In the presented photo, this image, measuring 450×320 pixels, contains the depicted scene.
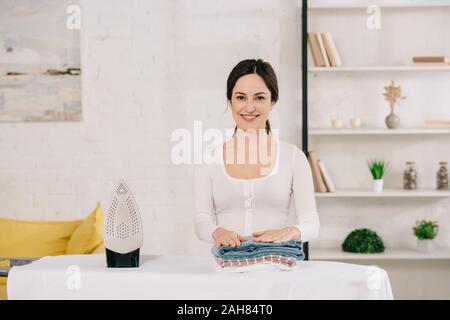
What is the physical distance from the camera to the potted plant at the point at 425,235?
386cm

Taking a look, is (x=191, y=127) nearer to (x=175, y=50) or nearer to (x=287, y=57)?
(x=175, y=50)

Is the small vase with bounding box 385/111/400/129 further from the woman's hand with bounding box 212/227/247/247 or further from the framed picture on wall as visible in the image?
the woman's hand with bounding box 212/227/247/247

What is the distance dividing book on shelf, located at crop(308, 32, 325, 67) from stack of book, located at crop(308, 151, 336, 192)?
1.80ft

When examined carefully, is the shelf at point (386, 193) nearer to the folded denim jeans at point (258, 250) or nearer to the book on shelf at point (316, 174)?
the book on shelf at point (316, 174)

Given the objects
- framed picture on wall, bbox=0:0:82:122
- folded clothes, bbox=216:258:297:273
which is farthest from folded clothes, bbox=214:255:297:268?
framed picture on wall, bbox=0:0:82:122

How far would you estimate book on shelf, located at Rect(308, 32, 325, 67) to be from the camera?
3852 mm

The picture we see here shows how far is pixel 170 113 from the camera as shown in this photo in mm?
4047

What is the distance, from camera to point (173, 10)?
159 inches

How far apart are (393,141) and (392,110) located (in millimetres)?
243

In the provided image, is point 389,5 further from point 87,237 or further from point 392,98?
point 87,237

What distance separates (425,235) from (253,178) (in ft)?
7.35

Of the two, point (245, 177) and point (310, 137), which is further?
point (310, 137)

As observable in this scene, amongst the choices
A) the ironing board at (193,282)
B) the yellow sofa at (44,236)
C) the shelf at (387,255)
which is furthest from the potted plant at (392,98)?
the ironing board at (193,282)
